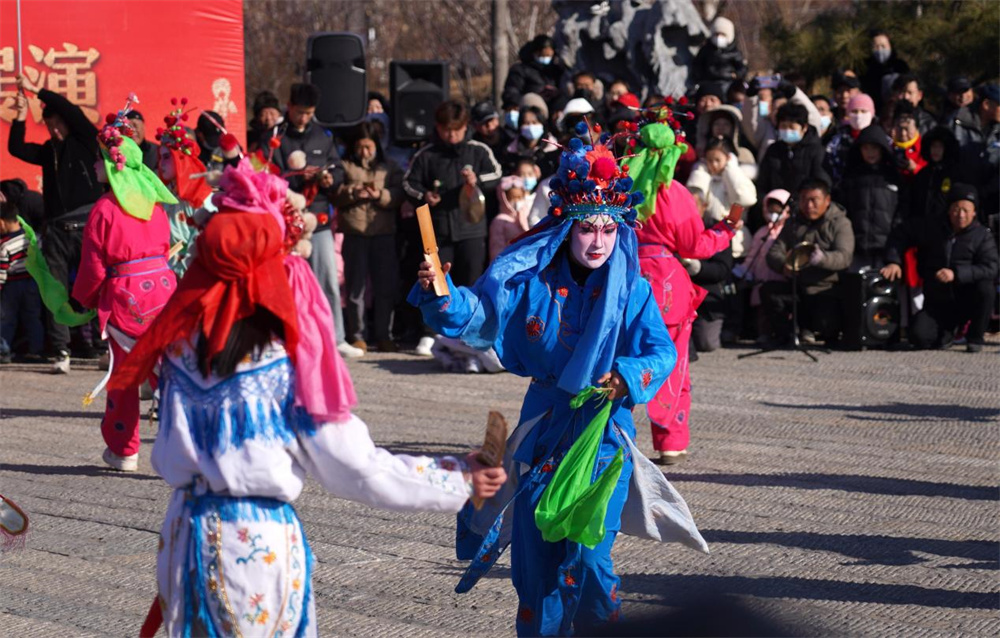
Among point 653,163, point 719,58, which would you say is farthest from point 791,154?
point 653,163

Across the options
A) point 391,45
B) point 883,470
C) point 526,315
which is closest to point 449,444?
point 883,470

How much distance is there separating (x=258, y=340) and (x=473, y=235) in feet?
28.5

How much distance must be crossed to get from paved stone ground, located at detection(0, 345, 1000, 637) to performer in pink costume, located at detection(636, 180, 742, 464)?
27 centimetres

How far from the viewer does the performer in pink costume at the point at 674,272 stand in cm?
784

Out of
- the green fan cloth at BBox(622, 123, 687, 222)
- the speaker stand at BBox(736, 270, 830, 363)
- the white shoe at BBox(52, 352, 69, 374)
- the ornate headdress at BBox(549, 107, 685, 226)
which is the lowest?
the white shoe at BBox(52, 352, 69, 374)

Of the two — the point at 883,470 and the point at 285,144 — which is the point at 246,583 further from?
the point at 285,144

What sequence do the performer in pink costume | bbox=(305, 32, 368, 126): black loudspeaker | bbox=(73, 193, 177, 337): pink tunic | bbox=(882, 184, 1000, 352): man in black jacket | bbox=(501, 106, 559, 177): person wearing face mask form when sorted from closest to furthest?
1. the performer in pink costume
2. bbox=(73, 193, 177, 337): pink tunic
3. bbox=(882, 184, 1000, 352): man in black jacket
4. bbox=(501, 106, 559, 177): person wearing face mask
5. bbox=(305, 32, 368, 126): black loudspeaker

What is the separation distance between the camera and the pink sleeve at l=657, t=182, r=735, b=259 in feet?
25.9

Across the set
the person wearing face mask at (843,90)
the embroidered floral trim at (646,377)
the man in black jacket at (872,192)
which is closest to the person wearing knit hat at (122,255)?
the embroidered floral trim at (646,377)

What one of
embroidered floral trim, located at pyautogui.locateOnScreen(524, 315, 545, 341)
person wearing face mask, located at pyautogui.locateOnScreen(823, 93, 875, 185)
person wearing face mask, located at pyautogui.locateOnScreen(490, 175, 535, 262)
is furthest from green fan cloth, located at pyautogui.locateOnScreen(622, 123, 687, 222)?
person wearing face mask, located at pyautogui.locateOnScreen(823, 93, 875, 185)

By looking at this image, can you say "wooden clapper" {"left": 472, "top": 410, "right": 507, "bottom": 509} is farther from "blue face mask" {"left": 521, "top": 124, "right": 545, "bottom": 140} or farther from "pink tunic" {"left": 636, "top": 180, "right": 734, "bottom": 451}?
"blue face mask" {"left": 521, "top": 124, "right": 545, "bottom": 140}

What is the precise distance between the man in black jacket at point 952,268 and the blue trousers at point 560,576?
7.63m

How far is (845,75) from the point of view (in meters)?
13.6

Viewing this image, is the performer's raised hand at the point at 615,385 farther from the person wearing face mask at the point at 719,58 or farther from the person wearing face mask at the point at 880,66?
the person wearing face mask at the point at 719,58
